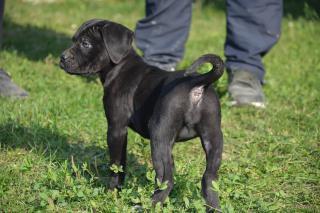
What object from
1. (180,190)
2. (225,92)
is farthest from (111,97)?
(225,92)

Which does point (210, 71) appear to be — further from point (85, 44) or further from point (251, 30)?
point (251, 30)

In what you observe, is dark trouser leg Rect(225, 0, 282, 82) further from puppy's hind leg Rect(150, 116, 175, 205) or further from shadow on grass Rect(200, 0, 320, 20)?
shadow on grass Rect(200, 0, 320, 20)

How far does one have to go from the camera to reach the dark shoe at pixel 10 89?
205 inches

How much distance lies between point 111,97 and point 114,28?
414 millimetres

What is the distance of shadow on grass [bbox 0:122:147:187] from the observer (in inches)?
159

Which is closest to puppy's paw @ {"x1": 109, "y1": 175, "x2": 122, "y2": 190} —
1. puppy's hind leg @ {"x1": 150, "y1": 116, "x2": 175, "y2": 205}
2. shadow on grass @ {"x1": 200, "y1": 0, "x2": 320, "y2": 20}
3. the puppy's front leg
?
the puppy's front leg

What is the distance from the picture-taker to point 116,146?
3.50 metres

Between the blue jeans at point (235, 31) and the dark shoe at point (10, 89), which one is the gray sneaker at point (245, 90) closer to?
the blue jeans at point (235, 31)

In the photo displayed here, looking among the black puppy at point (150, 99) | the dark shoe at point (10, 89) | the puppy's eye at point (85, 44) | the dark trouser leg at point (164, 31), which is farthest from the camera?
the dark trouser leg at point (164, 31)

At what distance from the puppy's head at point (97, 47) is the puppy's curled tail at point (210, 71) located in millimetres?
599

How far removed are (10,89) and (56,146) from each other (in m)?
1.22

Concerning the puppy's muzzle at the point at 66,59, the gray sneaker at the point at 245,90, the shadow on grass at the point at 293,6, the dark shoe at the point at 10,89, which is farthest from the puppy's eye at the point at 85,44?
the shadow on grass at the point at 293,6

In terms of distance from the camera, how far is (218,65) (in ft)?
9.87

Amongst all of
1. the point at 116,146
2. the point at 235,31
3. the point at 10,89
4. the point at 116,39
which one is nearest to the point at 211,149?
the point at 116,146
